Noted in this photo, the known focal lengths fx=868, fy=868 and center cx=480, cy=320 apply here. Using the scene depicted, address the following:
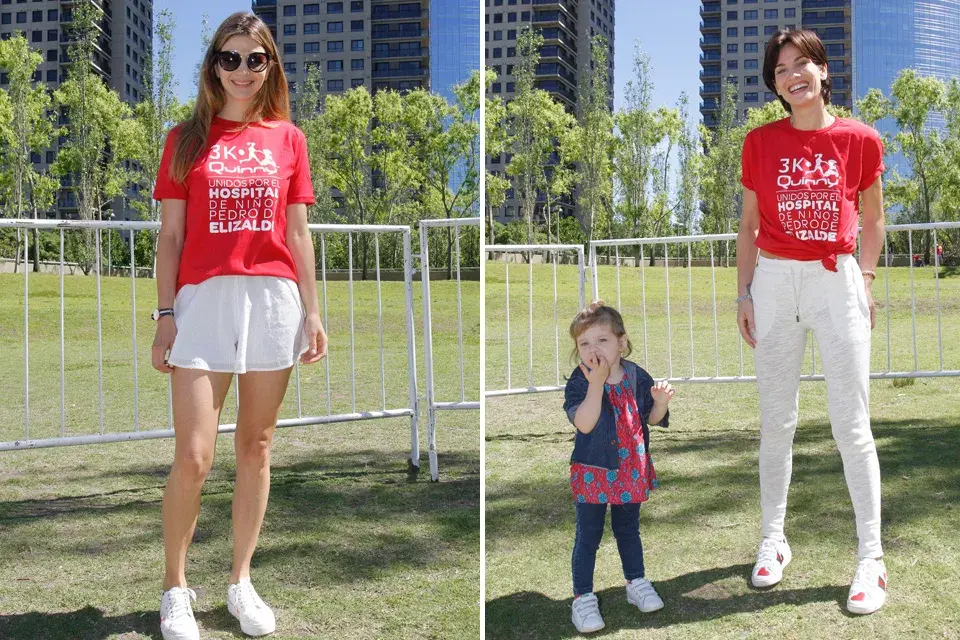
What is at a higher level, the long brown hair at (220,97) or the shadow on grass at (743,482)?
the long brown hair at (220,97)

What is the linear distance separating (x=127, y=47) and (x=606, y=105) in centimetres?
150

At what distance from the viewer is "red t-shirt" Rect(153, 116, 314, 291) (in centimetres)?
169

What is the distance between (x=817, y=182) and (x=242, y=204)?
1172 mm

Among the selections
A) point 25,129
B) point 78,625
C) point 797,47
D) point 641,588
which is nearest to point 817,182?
point 797,47

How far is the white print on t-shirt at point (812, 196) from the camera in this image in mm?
1798

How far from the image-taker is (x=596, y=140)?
12.0ft

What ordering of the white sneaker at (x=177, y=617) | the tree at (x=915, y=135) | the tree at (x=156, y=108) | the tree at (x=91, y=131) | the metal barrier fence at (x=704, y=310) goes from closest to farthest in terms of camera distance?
the white sneaker at (x=177, y=617)
the tree at (x=156, y=108)
the tree at (x=91, y=131)
the tree at (x=915, y=135)
the metal barrier fence at (x=704, y=310)

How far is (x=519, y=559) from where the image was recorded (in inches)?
85.1

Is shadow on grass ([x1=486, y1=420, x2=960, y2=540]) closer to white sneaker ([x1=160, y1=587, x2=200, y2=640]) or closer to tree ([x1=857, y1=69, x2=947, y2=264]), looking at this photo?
A: white sneaker ([x1=160, y1=587, x2=200, y2=640])

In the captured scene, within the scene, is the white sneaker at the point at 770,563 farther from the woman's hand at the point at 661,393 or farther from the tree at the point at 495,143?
the tree at the point at 495,143

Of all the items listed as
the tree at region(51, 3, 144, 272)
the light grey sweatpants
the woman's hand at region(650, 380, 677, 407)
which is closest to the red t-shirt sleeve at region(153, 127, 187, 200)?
the tree at region(51, 3, 144, 272)

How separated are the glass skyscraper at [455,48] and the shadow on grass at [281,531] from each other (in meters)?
1.16

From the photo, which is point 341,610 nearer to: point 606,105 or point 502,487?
point 502,487

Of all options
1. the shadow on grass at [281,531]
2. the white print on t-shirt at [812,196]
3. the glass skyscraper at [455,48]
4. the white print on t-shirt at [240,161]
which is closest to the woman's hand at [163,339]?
the white print on t-shirt at [240,161]
